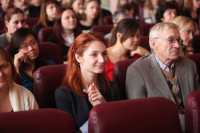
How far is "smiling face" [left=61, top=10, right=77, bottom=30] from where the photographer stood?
3.54 m

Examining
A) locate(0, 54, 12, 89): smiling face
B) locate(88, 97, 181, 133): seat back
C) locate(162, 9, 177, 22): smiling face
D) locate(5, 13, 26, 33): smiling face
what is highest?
locate(5, 13, 26, 33): smiling face

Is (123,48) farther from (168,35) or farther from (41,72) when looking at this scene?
(41,72)

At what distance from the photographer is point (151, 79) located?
1886 mm

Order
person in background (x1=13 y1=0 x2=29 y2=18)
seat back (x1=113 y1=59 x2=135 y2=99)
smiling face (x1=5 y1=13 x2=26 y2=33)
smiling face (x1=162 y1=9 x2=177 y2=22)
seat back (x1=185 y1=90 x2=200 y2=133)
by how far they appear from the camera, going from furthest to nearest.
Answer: person in background (x1=13 y1=0 x2=29 y2=18), smiling face (x1=162 y1=9 x2=177 y2=22), smiling face (x1=5 y1=13 x2=26 y2=33), seat back (x1=113 y1=59 x2=135 y2=99), seat back (x1=185 y1=90 x2=200 y2=133)

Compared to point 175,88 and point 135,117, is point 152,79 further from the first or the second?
point 135,117

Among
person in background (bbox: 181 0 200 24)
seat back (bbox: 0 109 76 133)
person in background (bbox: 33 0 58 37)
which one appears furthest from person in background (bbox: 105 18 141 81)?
person in background (bbox: 181 0 200 24)

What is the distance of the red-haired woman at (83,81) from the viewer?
1.62 m

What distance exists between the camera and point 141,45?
3.00m

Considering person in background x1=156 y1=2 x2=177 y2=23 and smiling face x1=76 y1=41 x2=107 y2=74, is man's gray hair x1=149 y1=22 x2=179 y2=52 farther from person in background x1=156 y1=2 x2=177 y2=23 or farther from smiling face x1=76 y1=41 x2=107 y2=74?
person in background x1=156 y1=2 x2=177 y2=23

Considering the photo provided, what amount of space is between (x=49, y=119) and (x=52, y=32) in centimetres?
255

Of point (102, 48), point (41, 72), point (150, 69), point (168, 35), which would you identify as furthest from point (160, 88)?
point (41, 72)

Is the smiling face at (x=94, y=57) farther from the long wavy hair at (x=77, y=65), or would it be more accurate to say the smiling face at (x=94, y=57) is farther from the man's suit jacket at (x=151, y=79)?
the man's suit jacket at (x=151, y=79)

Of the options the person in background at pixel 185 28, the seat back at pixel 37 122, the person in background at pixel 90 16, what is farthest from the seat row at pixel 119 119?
the person in background at pixel 90 16

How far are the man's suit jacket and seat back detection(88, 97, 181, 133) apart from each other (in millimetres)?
519
